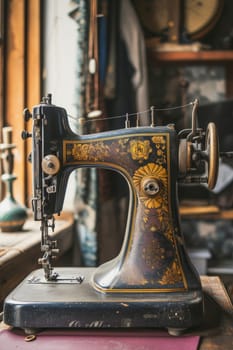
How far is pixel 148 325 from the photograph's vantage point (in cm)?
86

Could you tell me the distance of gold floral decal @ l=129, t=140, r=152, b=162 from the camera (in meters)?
0.94

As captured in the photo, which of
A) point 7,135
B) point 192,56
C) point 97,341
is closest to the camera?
point 97,341

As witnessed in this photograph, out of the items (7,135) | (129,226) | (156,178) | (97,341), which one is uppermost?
(7,135)

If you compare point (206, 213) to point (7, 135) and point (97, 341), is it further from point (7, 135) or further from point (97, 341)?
point (97, 341)

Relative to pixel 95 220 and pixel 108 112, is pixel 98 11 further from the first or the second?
pixel 95 220

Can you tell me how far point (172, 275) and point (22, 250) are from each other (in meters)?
0.51

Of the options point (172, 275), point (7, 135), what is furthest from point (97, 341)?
point (7, 135)

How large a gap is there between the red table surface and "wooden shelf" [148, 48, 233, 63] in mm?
1619

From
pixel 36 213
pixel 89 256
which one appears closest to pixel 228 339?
pixel 36 213

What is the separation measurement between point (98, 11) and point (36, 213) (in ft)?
3.70

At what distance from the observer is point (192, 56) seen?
2174mm

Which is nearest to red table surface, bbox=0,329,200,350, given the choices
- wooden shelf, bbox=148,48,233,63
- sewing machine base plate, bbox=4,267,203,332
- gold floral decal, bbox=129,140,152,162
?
sewing machine base plate, bbox=4,267,203,332

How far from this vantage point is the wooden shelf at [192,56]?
7.13 feet

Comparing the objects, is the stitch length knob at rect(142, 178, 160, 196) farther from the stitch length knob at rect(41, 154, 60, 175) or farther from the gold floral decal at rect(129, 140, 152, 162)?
the stitch length knob at rect(41, 154, 60, 175)
